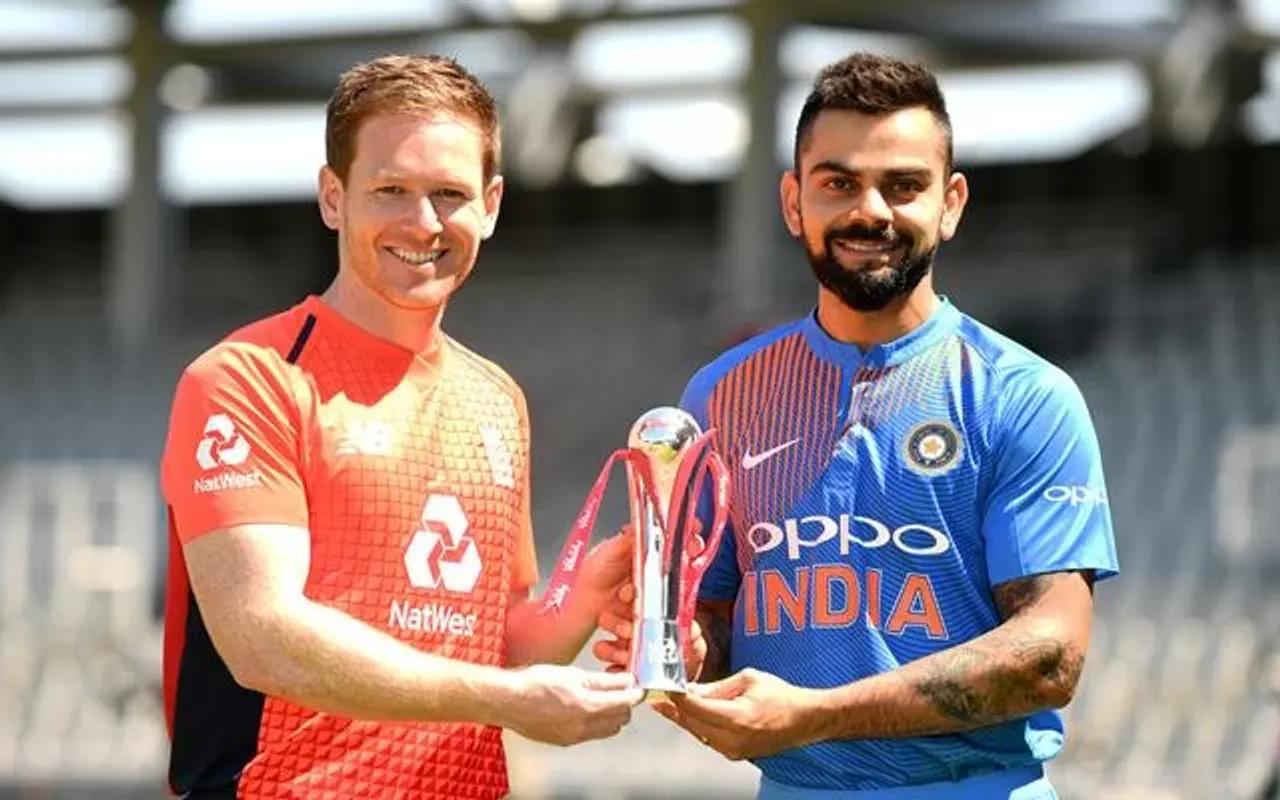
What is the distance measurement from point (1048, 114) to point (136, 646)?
13054mm

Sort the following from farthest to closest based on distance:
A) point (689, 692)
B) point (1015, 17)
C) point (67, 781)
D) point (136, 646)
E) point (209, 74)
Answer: point (209, 74)
point (1015, 17)
point (136, 646)
point (67, 781)
point (689, 692)

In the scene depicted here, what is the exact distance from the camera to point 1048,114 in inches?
948

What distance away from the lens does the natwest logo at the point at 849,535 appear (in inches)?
135

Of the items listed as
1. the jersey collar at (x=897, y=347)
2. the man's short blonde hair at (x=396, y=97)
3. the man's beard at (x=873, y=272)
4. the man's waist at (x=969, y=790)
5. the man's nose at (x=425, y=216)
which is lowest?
the man's waist at (x=969, y=790)

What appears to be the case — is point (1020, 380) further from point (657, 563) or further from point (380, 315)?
point (380, 315)

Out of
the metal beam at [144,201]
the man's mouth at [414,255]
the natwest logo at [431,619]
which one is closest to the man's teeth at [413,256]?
the man's mouth at [414,255]

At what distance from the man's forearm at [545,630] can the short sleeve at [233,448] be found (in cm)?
45

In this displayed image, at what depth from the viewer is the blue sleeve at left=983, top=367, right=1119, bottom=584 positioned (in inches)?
133

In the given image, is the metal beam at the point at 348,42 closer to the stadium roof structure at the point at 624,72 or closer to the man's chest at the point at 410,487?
the stadium roof structure at the point at 624,72

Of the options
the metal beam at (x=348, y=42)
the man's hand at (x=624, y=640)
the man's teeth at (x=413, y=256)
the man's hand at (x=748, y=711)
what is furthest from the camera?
A: the metal beam at (x=348, y=42)

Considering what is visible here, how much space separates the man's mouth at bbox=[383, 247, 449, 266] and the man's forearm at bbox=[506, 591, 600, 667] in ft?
1.91

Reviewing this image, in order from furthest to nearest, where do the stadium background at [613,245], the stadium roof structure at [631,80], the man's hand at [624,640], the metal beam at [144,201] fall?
the metal beam at [144,201]
the stadium roof structure at [631,80]
the stadium background at [613,245]
the man's hand at [624,640]

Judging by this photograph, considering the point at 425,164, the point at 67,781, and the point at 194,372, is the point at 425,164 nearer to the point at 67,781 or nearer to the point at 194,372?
the point at 194,372

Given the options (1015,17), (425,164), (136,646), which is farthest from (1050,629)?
(1015,17)
